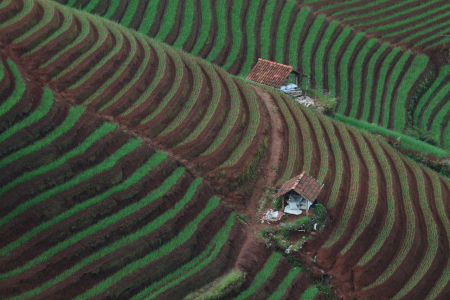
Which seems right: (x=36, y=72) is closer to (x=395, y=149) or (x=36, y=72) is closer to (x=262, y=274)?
(x=262, y=274)

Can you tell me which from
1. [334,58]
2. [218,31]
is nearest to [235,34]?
[218,31]

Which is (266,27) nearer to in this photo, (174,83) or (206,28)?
(206,28)

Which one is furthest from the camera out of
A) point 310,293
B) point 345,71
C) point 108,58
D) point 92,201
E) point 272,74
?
point 345,71

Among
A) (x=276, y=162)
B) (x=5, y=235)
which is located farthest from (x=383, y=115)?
(x=5, y=235)

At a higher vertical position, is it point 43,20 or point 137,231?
point 43,20

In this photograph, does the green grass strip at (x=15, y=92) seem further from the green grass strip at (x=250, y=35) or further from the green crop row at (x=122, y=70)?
the green grass strip at (x=250, y=35)

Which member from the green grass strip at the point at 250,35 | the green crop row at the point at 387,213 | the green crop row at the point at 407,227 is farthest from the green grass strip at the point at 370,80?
the green crop row at the point at 407,227

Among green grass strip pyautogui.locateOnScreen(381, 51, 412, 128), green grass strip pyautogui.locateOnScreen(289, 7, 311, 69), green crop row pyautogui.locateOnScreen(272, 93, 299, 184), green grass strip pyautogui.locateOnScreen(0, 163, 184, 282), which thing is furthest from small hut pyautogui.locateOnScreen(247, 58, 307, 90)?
green grass strip pyautogui.locateOnScreen(0, 163, 184, 282)
